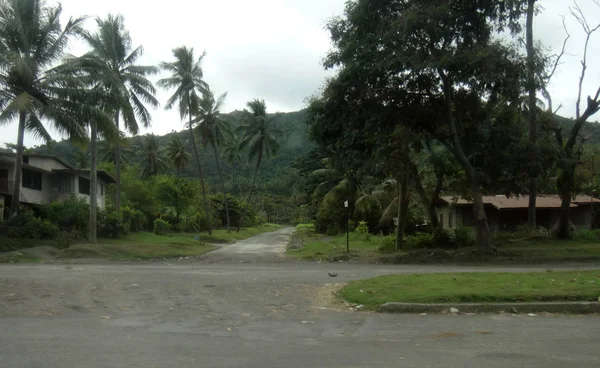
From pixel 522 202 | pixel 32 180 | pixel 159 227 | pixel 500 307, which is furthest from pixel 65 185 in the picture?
pixel 500 307

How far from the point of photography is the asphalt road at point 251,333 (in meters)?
6.39

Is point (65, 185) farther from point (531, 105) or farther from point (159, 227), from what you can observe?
point (531, 105)

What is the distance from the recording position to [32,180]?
121ft

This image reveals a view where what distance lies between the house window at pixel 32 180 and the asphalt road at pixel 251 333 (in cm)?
2639

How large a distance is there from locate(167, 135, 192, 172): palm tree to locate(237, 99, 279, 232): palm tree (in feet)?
44.7


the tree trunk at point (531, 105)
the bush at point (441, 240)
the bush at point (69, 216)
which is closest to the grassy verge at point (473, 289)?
the tree trunk at point (531, 105)

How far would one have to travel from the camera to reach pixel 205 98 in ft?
145

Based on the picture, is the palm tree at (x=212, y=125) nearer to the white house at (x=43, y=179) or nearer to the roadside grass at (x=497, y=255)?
the white house at (x=43, y=179)

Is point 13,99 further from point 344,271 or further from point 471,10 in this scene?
point 471,10

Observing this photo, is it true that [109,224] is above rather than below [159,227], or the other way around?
above

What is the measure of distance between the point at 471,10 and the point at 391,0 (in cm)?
299

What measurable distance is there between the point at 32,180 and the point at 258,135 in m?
21.3

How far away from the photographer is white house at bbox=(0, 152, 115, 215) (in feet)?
113

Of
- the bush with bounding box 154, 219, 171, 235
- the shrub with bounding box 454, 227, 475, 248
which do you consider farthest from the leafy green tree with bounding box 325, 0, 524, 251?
the bush with bounding box 154, 219, 171, 235
